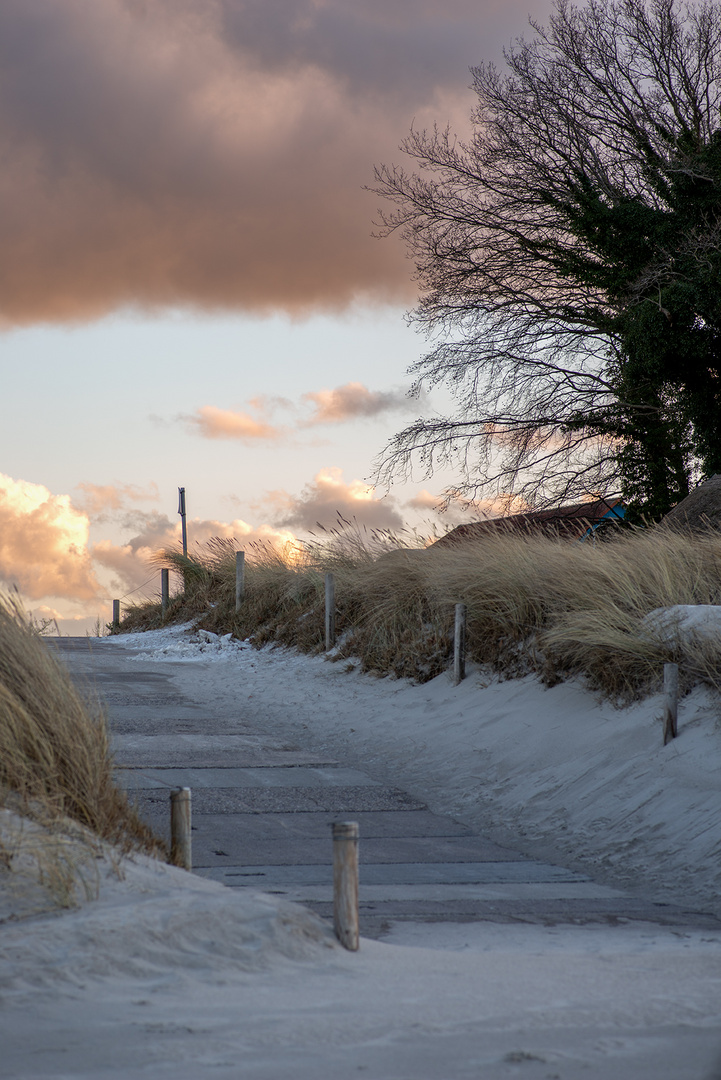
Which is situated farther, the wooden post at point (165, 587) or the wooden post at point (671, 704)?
the wooden post at point (165, 587)

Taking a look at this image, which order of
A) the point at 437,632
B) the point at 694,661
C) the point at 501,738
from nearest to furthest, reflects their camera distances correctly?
the point at 694,661 < the point at 501,738 < the point at 437,632

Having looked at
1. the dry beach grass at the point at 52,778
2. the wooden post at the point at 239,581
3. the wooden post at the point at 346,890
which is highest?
the wooden post at the point at 239,581

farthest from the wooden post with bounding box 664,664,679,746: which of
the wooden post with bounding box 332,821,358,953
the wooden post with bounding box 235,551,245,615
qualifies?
the wooden post with bounding box 235,551,245,615

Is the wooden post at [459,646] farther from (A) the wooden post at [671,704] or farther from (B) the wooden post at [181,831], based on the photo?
(B) the wooden post at [181,831]

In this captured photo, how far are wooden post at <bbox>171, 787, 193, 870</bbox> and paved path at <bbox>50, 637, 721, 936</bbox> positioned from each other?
2.17 ft

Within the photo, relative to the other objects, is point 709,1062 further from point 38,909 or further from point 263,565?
point 263,565

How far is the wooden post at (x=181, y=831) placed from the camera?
17.7 ft

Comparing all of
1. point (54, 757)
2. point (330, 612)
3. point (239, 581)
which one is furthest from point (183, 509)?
point (54, 757)

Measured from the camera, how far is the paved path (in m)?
5.73

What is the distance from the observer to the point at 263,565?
73.8 feet

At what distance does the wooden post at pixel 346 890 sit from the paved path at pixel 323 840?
72 centimetres

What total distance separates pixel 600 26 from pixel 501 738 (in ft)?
68.2

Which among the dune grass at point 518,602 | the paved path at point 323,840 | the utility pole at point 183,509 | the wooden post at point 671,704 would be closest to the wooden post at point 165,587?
Result: the utility pole at point 183,509

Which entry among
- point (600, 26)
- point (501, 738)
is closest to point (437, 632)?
point (501, 738)
